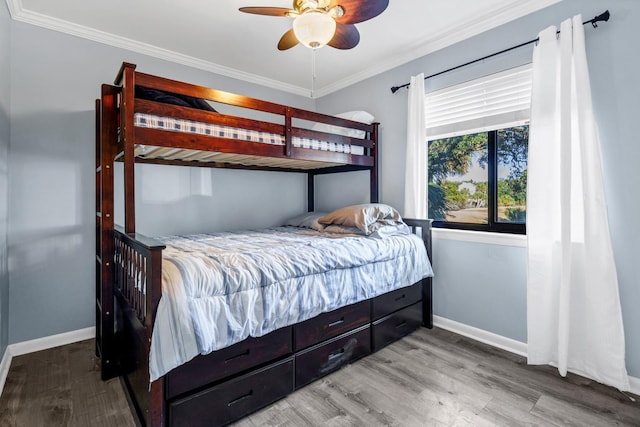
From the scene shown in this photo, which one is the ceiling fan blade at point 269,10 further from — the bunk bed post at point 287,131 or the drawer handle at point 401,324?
the drawer handle at point 401,324

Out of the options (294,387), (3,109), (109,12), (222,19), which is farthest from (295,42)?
(294,387)

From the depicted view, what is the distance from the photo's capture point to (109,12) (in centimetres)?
222

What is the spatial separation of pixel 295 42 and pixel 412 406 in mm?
2196

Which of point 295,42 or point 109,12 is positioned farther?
point 109,12

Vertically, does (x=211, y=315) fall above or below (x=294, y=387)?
above

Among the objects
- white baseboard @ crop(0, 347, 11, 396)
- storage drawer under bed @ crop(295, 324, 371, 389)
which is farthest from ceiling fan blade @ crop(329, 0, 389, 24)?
white baseboard @ crop(0, 347, 11, 396)

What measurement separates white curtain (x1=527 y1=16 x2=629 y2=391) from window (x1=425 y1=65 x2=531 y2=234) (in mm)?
230

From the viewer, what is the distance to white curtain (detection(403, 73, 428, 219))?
8.87 feet

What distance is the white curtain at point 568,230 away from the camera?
5.86ft

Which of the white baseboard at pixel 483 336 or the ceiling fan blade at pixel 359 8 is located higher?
the ceiling fan blade at pixel 359 8

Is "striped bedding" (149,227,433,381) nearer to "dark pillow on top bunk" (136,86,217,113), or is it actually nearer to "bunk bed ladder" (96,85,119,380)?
"bunk bed ladder" (96,85,119,380)

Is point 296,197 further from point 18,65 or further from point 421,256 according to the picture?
point 18,65

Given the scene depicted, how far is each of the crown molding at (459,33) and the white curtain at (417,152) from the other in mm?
244

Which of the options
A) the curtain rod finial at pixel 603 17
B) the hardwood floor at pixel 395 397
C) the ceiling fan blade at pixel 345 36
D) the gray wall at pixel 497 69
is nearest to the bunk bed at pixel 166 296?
the hardwood floor at pixel 395 397
